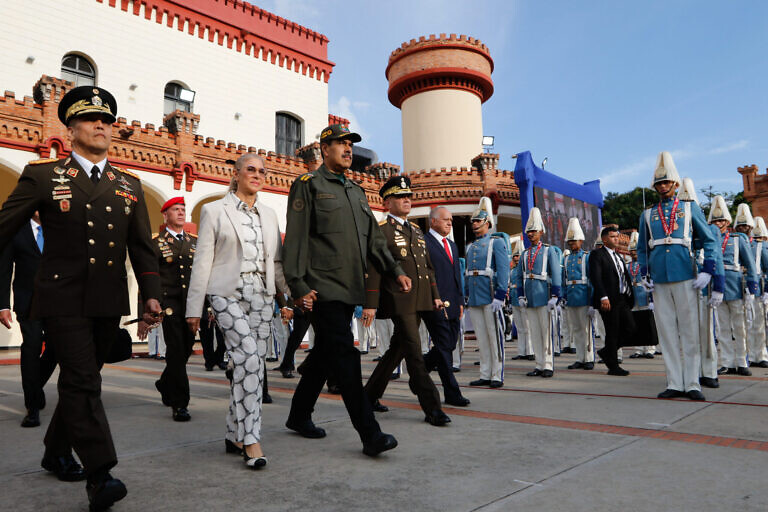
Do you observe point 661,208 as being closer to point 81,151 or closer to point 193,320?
point 193,320

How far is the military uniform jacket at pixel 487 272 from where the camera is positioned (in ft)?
21.8

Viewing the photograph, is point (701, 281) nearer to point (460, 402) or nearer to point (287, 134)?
point (460, 402)

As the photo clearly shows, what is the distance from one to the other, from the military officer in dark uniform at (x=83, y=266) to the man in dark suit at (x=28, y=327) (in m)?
1.96

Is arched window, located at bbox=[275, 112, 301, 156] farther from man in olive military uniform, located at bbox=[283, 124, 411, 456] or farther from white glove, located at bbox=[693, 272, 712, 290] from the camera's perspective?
man in olive military uniform, located at bbox=[283, 124, 411, 456]

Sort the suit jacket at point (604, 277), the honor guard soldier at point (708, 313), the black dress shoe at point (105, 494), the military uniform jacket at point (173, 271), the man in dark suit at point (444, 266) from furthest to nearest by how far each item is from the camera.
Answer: the suit jacket at point (604, 277)
the man in dark suit at point (444, 266)
the honor guard soldier at point (708, 313)
the military uniform jacket at point (173, 271)
the black dress shoe at point (105, 494)

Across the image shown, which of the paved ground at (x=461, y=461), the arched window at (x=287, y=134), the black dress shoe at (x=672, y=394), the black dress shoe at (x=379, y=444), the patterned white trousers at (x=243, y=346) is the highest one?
the arched window at (x=287, y=134)

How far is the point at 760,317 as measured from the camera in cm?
831

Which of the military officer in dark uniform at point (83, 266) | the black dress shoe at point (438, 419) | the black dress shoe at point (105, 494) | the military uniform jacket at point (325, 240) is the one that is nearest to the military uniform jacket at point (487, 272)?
the black dress shoe at point (438, 419)

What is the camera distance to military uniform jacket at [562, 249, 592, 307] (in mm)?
8852

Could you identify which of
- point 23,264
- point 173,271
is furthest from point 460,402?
point 23,264

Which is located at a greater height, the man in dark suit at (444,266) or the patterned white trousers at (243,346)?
the man in dark suit at (444,266)

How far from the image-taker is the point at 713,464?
286cm

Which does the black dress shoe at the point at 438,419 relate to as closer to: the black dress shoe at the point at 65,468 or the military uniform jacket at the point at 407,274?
the military uniform jacket at the point at 407,274

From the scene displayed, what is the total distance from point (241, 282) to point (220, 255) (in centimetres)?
25
